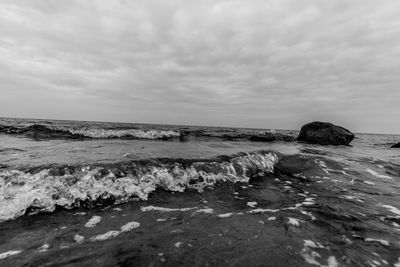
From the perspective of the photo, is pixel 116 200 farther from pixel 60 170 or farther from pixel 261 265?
pixel 261 265

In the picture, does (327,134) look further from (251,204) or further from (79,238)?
(79,238)

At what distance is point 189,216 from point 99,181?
249 cm

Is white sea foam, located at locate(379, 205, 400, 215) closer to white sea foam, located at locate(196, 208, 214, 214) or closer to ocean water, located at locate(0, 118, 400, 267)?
ocean water, located at locate(0, 118, 400, 267)

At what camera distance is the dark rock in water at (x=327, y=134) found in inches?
902

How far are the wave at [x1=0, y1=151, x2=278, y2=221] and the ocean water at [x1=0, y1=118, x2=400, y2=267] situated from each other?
0.07ft

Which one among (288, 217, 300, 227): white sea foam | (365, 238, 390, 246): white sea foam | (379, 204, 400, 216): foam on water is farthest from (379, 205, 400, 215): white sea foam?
(288, 217, 300, 227): white sea foam

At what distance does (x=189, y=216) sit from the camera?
151 inches

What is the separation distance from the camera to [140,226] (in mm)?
3387

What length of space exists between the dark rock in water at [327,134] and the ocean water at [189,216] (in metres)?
17.7

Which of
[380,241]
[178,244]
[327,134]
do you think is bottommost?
[178,244]

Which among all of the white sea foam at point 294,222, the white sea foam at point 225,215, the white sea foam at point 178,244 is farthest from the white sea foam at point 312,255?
the white sea foam at point 178,244

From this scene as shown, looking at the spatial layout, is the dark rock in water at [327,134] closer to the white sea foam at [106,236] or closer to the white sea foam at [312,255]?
the white sea foam at [312,255]

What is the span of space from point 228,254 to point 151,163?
411 centimetres

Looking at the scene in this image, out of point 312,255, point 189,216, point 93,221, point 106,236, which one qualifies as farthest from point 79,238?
point 312,255
